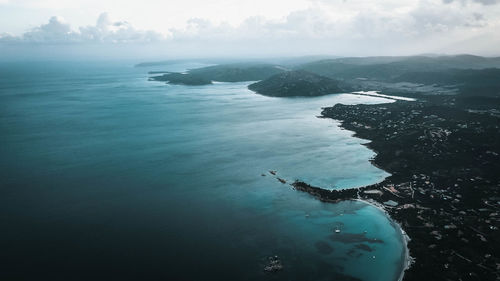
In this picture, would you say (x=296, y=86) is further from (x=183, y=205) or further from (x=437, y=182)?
(x=183, y=205)

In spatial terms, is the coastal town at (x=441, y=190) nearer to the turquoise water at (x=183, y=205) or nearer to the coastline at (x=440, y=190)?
the coastline at (x=440, y=190)

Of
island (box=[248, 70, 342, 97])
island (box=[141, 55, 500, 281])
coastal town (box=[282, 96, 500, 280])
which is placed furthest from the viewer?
island (box=[248, 70, 342, 97])

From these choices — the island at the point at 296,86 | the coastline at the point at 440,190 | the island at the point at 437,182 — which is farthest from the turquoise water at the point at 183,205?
the island at the point at 296,86

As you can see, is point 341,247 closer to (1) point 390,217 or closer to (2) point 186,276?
(1) point 390,217

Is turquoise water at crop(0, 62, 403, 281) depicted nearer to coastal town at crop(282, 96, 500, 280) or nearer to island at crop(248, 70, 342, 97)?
coastal town at crop(282, 96, 500, 280)

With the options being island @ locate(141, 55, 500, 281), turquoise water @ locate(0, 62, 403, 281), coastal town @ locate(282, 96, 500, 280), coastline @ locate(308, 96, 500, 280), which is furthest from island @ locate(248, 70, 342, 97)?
coastal town @ locate(282, 96, 500, 280)

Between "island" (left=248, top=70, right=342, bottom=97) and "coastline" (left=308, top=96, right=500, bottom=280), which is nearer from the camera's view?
"coastline" (left=308, top=96, right=500, bottom=280)
